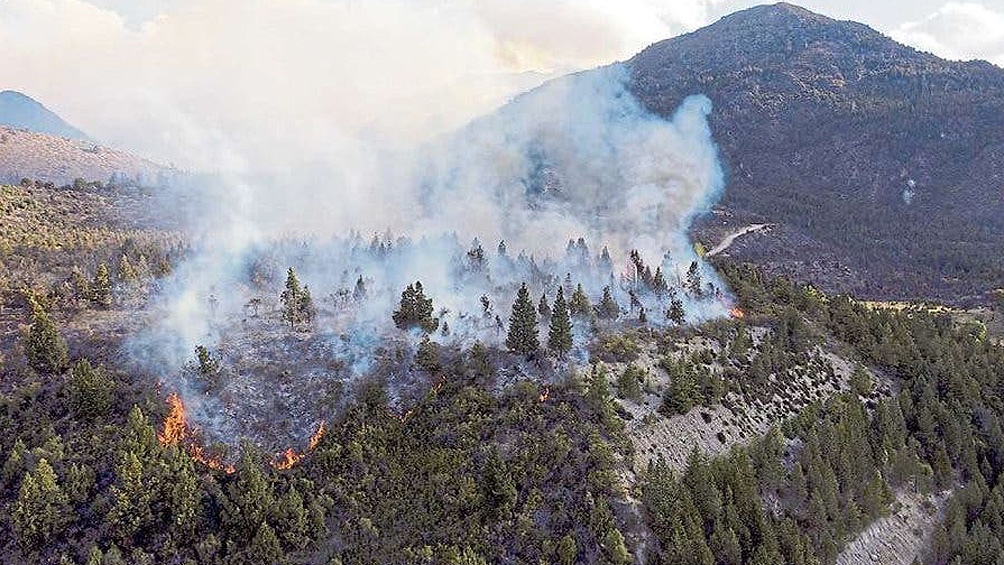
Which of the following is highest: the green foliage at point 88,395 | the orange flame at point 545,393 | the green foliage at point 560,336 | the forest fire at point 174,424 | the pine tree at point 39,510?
the green foliage at point 560,336

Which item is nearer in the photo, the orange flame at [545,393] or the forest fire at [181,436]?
the forest fire at [181,436]

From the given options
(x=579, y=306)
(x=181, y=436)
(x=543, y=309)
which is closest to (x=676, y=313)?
(x=579, y=306)

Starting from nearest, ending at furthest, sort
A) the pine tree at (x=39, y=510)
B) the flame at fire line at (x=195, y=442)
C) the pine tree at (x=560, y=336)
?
the pine tree at (x=39, y=510) → the flame at fire line at (x=195, y=442) → the pine tree at (x=560, y=336)

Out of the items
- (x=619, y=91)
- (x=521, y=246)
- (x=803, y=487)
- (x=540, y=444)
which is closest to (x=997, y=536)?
(x=803, y=487)

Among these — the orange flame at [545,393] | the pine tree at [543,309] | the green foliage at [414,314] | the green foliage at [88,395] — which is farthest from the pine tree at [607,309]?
the green foliage at [88,395]

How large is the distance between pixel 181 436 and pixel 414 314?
23.3 meters

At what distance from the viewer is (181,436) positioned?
54844mm

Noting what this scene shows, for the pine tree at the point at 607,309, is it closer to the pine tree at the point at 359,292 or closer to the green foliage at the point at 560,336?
the green foliage at the point at 560,336

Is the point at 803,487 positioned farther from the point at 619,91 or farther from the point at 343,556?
the point at 619,91

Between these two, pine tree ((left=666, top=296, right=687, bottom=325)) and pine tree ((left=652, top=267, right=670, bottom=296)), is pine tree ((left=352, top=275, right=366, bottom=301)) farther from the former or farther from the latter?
pine tree ((left=666, top=296, right=687, bottom=325))

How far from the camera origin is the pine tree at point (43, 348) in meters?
59.1

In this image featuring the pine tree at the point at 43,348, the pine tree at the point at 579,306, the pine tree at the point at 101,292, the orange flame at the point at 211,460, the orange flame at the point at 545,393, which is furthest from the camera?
the pine tree at the point at 101,292

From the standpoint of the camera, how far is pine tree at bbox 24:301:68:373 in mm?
59062

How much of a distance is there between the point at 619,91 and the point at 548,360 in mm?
143877
